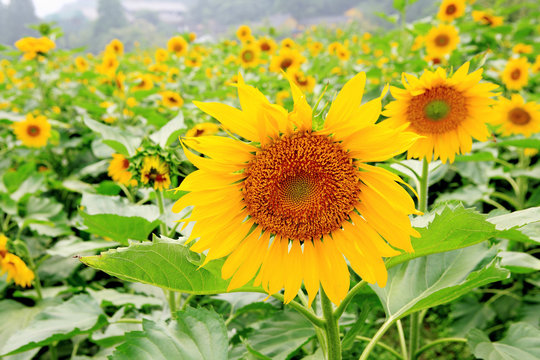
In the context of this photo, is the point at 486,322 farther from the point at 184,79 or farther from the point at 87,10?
the point at 87,10

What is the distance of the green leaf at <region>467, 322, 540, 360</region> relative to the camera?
1.10 meters

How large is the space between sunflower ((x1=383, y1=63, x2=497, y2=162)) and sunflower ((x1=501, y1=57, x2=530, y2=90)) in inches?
73.2

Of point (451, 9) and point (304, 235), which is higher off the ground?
point (451, 9)

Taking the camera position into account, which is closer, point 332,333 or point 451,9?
point 332,333

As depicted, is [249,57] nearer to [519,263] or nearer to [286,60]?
[286,60]

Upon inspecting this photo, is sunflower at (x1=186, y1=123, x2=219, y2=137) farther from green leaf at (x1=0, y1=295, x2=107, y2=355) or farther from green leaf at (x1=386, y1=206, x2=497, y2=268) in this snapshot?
green leaf at (x1=386, y1=206, x2=497, y2=268)

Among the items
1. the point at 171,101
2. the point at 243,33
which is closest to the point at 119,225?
the point at 171,101

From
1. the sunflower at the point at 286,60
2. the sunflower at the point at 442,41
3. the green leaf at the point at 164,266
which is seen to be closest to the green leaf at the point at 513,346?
the green leaf at the point at 164,266

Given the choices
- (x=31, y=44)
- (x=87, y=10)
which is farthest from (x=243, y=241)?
(x=87, y=10)

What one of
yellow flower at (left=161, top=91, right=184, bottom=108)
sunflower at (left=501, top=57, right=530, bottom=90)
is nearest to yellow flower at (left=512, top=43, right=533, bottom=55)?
sunflower at (left=501, top=57, right=530, bottom=90)

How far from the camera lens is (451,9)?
11.8 ft

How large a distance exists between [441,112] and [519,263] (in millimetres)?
487

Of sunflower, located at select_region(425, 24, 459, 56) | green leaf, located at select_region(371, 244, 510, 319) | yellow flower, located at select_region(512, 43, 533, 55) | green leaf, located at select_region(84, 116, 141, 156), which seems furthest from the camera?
yellow flower, located at select_region(512, 43, 533, 55)

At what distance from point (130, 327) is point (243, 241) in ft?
2.88
